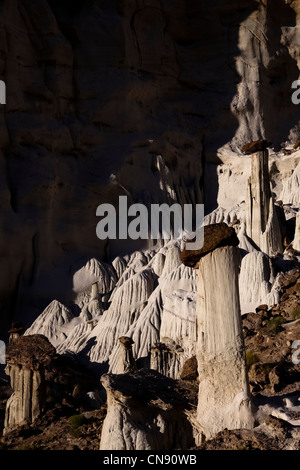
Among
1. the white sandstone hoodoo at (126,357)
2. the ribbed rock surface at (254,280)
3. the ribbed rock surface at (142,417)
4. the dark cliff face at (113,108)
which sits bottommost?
the ribbed rock surface at (142,417)

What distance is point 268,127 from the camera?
135 ft

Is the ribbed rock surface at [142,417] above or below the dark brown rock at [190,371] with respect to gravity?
below

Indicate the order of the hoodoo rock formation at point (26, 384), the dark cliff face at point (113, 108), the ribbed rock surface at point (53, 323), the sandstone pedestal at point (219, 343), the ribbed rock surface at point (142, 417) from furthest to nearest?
the dark cliff face at point (113, 108), the ribbed rock surface at point (53, 323), the hoodoo rock formation at point (26, 384), the sandstone pedestal at point (219, 343), the ribbed rock surface at point (142, 417)

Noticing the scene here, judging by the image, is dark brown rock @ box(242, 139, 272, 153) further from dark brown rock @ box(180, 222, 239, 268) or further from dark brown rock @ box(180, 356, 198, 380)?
dark brown rock @ box(180, 222, 239, 268)

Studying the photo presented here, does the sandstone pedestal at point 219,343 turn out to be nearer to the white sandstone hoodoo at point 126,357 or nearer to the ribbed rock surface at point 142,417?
the ribbed rock surface at point 142,417

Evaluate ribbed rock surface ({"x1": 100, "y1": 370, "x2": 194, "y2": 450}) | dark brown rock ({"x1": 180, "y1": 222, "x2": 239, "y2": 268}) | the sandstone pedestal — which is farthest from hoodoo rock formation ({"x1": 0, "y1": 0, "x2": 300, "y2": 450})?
dark brown rock ({"x1": 180, "y1": 222, "x2": 239, "y2": 268})

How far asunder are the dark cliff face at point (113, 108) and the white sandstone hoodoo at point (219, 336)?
21191 mm

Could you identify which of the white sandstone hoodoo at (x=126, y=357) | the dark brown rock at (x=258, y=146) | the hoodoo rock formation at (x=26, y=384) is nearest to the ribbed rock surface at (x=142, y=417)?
the hoodoo rock formation at (x=26, y=384)

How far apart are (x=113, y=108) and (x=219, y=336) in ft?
87.2

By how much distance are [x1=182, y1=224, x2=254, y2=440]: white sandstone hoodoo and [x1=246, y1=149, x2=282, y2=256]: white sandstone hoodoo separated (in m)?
14.1

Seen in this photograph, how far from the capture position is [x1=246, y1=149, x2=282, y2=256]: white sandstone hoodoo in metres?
27.3

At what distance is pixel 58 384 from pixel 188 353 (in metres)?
4.69

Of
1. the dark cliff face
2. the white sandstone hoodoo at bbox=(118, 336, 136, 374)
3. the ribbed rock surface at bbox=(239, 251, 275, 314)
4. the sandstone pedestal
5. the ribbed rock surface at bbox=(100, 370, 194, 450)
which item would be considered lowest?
the ribbed rock surface at bbox=(100, 370, 194, 450)

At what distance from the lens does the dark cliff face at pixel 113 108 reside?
33.8m
